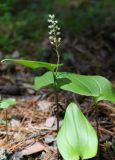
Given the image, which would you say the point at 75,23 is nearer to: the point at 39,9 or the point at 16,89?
the point at 39,9

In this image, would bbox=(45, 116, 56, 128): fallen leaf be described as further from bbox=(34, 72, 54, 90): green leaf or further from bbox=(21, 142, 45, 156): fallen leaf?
bbox=(34, 72, 54, 90): green leaf

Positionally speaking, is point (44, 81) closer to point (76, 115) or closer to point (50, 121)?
point (76, 115)

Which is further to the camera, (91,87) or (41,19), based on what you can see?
(41,19)

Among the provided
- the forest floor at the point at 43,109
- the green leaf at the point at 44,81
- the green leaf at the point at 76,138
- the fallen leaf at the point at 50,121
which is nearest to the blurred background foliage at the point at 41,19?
the forest floor at the point at 43,109

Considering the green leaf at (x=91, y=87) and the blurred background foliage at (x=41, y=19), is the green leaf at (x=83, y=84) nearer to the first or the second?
the green leaf at (x=91, y=87)

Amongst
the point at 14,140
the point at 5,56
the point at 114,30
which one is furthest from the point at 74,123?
the point at 114,30

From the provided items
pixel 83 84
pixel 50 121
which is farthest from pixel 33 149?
pixel 83 84
